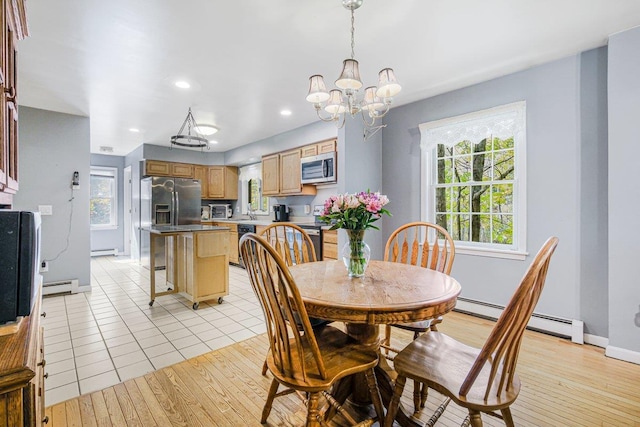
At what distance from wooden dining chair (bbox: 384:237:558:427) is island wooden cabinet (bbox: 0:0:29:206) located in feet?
6.88

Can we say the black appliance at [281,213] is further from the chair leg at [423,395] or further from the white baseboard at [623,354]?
the white baseboard at [623,354]

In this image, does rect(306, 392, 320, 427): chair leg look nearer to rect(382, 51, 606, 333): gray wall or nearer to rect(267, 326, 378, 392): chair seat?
rect(267, 326, 378, 392): chair seat

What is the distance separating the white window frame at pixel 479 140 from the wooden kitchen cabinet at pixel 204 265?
8.16 ft

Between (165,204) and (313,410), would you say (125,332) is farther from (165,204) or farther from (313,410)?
(165,204)

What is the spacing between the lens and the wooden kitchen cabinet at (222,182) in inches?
266

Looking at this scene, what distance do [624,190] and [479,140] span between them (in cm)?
127

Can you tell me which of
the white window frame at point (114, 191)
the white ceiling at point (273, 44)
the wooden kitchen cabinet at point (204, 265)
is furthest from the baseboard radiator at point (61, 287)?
the white window frame at point (114, 191)

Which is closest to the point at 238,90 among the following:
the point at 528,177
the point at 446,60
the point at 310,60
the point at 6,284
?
the point at 310,60

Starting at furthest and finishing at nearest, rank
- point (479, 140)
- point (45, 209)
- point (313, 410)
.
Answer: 1. point (45, 209)
2. point (479, 140)
3. point (313, 410)

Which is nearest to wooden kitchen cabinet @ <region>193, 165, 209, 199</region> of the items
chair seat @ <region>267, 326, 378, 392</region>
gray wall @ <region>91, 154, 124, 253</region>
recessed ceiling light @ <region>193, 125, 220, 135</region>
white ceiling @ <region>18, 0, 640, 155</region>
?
gray wall @ <region>91, 154, 124, 253</region>

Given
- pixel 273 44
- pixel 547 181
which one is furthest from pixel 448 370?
pixel 273 44

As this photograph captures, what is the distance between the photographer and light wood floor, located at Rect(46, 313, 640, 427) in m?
1.67

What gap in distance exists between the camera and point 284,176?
5.09 meters

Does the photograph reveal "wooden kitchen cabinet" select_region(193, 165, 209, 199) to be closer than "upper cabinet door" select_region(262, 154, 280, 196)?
No
